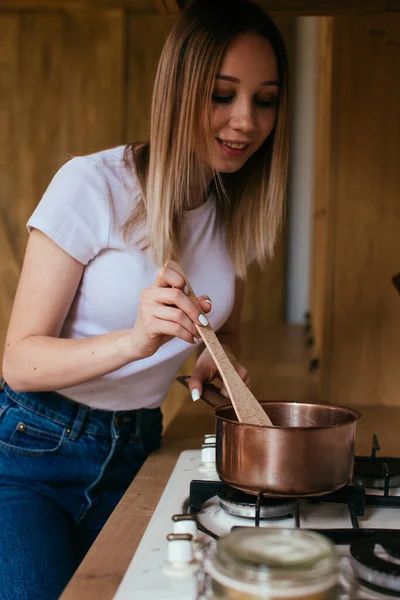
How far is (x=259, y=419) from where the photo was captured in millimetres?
844

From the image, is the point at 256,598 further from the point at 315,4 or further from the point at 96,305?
the point at 315,4

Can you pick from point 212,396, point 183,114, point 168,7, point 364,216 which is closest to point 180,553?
point 212,396

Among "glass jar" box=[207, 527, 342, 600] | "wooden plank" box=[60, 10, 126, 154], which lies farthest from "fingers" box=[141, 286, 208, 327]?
"wooden plank" box=[60, 10, 126, 154]

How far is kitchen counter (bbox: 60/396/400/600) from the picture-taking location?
66 centimetres

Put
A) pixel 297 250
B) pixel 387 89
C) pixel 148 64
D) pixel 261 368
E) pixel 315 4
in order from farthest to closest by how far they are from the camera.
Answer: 1. pixel 297 250
2. pixel 148 64
3. pixel 261 368
4. pixel 387 89
5. pixel 315 4

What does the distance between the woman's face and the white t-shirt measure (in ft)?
0.50

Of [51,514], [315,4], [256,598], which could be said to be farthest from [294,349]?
[256,598]

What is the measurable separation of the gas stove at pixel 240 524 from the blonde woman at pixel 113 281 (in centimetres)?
16

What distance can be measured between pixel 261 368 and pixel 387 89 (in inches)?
32.9

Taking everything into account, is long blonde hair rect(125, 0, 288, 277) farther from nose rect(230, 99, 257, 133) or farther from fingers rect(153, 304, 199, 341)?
fingers rect(153, 304, 199, 341)

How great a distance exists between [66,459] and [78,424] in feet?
0.18

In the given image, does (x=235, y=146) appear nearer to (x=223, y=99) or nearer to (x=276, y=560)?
(x=223, y=99)

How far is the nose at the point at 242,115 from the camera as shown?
1.04 meters

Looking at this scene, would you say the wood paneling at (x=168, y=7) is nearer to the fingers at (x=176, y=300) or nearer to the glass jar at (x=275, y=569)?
the fingers at (x=176, y=300)
